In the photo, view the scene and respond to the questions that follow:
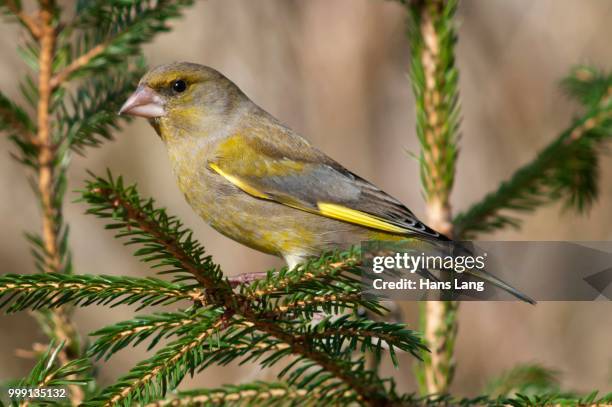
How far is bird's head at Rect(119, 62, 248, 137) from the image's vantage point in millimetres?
3311

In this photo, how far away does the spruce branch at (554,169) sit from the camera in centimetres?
320

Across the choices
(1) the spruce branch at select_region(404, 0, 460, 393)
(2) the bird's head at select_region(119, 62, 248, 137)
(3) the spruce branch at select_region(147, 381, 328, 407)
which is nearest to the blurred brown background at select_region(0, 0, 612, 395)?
(2) the bird's head at select_region(119, 62, 248, 137)

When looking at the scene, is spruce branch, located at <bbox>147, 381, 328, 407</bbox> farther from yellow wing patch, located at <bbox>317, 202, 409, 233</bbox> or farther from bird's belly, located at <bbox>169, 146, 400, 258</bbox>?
yellow wing patch, located at <bbox>317, 202, 409, 233</bbox>

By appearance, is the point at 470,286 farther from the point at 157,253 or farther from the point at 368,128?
the point at 368,128

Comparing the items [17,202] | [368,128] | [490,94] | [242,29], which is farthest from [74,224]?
[490,94]

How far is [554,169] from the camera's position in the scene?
3.33 metres

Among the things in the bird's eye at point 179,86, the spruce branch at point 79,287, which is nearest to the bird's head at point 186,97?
the bird's eye at point 179,86

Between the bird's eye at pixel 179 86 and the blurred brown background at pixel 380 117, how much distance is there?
9.36 ft

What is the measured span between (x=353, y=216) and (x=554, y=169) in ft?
3.16

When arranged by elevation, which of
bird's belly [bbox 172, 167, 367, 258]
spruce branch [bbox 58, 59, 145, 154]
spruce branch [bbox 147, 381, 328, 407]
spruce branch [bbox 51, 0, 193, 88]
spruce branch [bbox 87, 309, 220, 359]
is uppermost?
spruce branch [bbox 51, 0, 193, 88]

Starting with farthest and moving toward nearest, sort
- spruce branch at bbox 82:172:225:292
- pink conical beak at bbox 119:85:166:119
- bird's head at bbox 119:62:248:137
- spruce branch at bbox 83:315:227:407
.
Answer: bird's head at bbox 119:62:248:137
pink conical beak at bbox 119:85:166:119
spruce branch at bbox 83:315:227:407
spruce branch at bbox 82:172:225:292

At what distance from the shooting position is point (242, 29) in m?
6.54

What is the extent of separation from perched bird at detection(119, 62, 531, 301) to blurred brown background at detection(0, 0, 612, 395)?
2.90m

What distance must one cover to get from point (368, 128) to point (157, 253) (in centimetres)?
519
